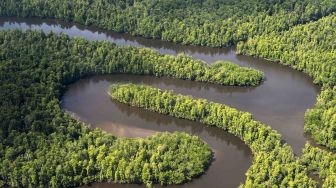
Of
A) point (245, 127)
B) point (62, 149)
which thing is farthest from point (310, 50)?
point (62, 149)

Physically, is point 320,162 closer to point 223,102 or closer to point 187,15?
point 223,102

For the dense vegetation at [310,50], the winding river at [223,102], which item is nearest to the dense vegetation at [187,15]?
the dense vegetation at [310,50]

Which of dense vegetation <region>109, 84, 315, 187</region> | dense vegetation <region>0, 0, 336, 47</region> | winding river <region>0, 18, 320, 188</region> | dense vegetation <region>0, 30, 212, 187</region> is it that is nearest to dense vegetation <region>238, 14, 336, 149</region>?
winding river <region>0, 18, 320, 188</region>

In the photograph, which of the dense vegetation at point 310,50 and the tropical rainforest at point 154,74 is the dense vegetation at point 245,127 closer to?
the tropical rainforest at point 154,74

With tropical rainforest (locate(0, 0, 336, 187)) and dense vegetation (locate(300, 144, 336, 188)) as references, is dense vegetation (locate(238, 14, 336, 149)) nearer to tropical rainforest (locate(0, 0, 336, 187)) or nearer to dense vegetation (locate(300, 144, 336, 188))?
tropical rainforest (locate(0, 0, 336, 187))

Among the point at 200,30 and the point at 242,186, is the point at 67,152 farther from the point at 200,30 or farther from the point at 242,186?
the point at 200,30

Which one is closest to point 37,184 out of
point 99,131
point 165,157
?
point 99,131
